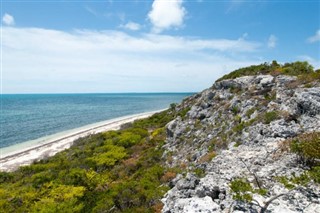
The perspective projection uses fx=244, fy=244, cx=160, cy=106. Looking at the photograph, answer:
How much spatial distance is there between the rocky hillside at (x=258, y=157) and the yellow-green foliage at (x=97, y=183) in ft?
8.47

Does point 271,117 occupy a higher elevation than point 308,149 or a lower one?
higher

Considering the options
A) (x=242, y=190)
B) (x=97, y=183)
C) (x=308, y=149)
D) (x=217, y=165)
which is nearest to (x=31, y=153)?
(x=97, y=183)

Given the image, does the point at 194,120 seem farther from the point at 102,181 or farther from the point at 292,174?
the point at 292,174

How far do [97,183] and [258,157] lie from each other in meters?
16.5

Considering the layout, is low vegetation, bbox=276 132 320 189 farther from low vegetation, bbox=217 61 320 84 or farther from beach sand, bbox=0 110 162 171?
beach sand, bbox=0 110 162 171

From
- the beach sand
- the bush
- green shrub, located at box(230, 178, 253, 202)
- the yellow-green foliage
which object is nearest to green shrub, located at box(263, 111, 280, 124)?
the bush

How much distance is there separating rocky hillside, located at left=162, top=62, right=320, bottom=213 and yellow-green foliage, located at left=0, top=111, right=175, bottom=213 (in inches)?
102

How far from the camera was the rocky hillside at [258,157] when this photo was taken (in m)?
10.4

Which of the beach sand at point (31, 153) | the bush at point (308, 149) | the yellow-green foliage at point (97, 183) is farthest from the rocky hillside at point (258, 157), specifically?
the beach sand at point (31, 153)

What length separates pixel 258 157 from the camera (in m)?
14.3

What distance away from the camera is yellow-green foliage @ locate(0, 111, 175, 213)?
1834 centimetres

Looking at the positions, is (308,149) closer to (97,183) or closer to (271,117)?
(271,117)

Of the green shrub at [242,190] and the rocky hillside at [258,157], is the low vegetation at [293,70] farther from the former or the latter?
the green shrub at [242,190]

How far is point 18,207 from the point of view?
2117 cm
